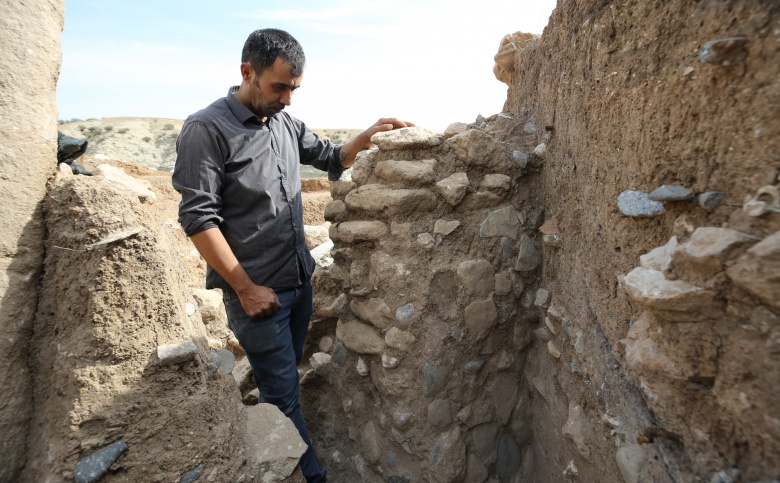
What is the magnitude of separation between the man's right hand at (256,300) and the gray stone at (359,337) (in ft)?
2.15

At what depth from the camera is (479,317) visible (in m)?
2.35

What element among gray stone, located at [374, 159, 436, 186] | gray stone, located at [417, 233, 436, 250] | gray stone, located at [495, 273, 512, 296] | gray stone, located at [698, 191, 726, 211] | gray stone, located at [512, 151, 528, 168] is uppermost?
gray stone, located at [698, 191, 726, 211]

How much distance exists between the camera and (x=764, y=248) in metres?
0.97

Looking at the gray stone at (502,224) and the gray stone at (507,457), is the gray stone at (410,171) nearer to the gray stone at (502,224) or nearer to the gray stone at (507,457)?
the gray stone at (502,224)

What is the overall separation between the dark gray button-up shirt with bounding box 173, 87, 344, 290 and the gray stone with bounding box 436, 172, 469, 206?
0.75 m

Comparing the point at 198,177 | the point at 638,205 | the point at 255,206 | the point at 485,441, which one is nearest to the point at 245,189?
the point at 255,206

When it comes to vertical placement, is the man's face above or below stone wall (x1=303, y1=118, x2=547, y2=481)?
above

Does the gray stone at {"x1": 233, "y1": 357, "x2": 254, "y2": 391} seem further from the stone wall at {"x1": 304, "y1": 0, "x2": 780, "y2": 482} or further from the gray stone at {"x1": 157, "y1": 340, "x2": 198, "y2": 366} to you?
the gray stone at {"x1": 157, "y1": 340, "x2": 198, "y2": 366}

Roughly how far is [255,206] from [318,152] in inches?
29.3

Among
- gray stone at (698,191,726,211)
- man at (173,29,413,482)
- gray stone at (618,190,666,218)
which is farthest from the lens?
man at (173,29,413,482)

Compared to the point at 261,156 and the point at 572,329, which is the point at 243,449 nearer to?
the point at 261,156

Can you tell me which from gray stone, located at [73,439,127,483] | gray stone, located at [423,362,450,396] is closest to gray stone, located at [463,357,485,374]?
gray stone, located at [423,362,450,396]

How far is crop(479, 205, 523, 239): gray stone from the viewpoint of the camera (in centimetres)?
240

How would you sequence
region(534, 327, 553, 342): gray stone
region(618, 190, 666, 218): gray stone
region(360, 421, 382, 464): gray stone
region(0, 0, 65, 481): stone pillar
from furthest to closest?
region(360, 421, 382, 464): gray stone
region(534, 327, 553, 342): gray stone
region(0, 0, 65, 481): stone pillar
region(618, 190, 666, 218): gray stone
